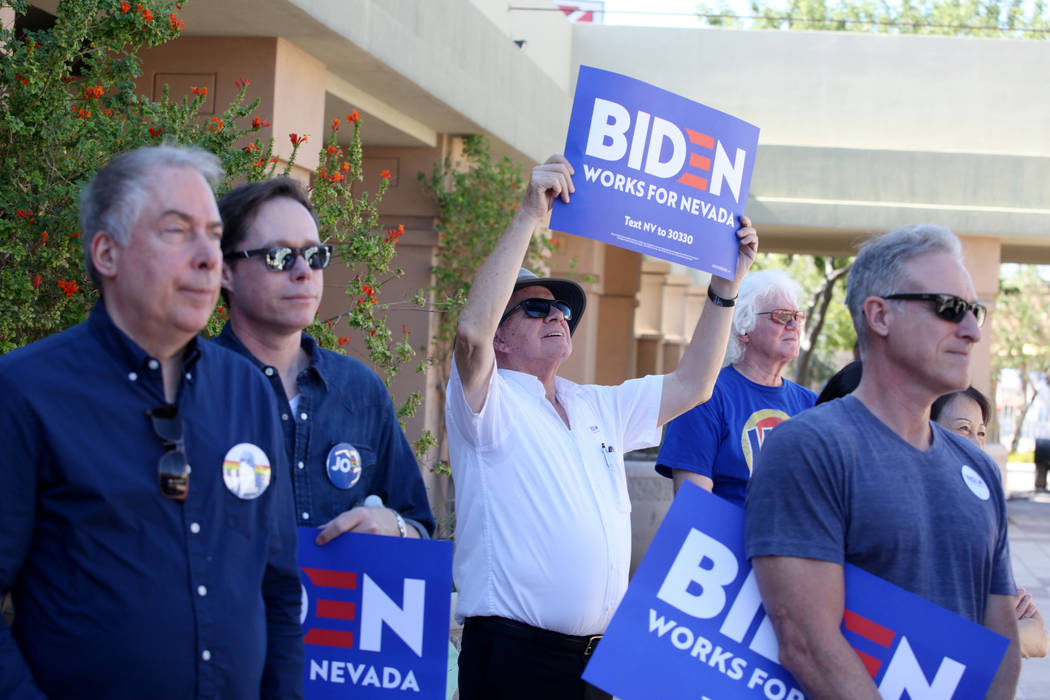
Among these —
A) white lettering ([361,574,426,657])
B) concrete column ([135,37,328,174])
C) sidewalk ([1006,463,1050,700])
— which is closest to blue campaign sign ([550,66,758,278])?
white lettering ([361,574,426,657])

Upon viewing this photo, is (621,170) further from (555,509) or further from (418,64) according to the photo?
(418,64)

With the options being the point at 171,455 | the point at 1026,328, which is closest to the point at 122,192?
the point at 171,455

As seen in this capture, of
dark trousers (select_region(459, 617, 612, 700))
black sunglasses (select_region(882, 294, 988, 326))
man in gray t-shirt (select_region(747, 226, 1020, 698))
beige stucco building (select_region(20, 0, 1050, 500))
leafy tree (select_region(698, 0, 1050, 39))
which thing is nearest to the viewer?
man in gray t-shirt (select_region(747, 226, 1020, 698))

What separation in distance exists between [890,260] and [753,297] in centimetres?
187

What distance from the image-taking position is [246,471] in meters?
2.21

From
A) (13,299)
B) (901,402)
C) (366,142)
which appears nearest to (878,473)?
(901,402)

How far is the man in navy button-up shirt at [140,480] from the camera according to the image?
1.98 meters

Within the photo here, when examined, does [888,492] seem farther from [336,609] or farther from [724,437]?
[724,437]

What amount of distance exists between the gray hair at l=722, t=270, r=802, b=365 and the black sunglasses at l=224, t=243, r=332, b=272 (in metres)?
2.13

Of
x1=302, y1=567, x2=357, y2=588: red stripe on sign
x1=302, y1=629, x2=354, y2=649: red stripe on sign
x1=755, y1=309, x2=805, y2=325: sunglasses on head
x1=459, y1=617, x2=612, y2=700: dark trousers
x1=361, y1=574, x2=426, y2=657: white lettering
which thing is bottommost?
x1=459, y1=617, x2=612, y2=700: dark trousers

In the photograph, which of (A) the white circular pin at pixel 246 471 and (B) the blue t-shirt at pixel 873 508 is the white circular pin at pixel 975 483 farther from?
(A) the white circular pin at pixel 246 471

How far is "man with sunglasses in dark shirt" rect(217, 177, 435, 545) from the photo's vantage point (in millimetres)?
2693

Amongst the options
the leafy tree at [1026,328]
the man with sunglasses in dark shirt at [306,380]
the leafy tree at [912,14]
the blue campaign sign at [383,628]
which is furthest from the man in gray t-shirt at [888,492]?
the leafy tree at [1026,328]

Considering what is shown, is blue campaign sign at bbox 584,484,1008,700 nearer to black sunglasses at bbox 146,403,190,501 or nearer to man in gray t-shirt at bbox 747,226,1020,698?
man in gray t-shirt at bbox 747,226,1020,698
